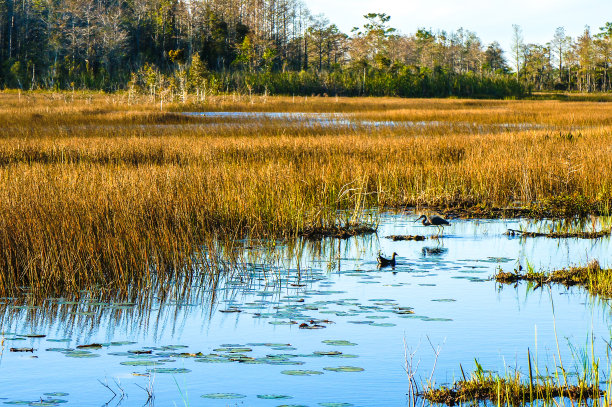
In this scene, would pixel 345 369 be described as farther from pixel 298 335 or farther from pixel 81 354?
pixel 81 354

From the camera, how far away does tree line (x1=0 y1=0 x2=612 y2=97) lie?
61531 millimetres

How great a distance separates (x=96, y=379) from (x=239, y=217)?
17.4 feet

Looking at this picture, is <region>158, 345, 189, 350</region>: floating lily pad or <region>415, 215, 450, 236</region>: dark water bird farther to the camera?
<region>415, 215, 450, 236</region>: dark water bird

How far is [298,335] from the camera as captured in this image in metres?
5.30

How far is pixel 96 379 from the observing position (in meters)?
4.43

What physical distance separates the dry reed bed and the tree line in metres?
24.2

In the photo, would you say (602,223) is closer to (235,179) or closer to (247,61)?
(235,179)

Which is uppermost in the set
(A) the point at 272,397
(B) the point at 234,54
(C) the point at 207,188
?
(B) the point at 234,54

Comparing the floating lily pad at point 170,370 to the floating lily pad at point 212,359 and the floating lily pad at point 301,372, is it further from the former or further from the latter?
the floating lily pad at point 301,372

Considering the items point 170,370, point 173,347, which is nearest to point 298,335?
point 173,347

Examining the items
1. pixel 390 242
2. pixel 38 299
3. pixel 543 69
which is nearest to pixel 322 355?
pixel 38 299

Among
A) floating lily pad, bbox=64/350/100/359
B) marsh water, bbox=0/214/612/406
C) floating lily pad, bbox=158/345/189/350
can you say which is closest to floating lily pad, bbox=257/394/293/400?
marsh water, bbox=0/214/612/406

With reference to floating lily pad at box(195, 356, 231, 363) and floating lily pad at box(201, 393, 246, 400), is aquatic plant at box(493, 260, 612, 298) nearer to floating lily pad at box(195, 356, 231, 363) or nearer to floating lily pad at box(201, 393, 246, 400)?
floating lily pad at box(195, 356, 231, 363)

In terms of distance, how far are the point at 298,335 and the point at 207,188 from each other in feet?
17.7
